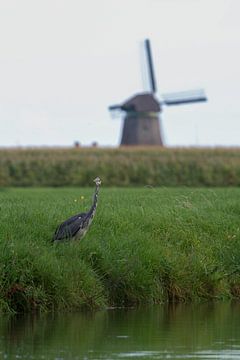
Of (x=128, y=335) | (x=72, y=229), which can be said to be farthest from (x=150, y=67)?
(x=128, y=335)

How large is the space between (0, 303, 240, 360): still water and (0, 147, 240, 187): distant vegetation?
166 feet

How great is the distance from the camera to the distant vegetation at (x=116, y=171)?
229 feet

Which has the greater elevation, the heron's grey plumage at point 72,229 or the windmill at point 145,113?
the windmill at point 145,113

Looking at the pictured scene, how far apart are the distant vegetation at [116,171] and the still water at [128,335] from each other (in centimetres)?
5073

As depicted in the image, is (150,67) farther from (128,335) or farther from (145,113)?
(128,335)

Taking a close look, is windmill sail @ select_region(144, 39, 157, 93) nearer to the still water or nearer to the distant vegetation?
the distant vegetation

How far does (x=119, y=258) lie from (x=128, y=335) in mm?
3047

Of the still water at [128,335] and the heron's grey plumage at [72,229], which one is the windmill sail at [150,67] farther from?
the still water at [128,335]

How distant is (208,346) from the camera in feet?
51.0

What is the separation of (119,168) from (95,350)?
5518 centimetres

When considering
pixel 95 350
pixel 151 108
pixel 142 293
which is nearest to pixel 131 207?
pixel 142 293

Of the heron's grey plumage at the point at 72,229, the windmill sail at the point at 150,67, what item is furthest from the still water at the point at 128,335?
the windmill sail at the point at 150,67

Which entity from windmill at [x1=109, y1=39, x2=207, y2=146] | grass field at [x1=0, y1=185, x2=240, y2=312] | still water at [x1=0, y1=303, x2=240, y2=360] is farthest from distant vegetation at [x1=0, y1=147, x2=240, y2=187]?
still water at [x1=0, y1=303, x2=240, y2=360]

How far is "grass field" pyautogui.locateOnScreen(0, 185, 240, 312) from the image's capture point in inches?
712
